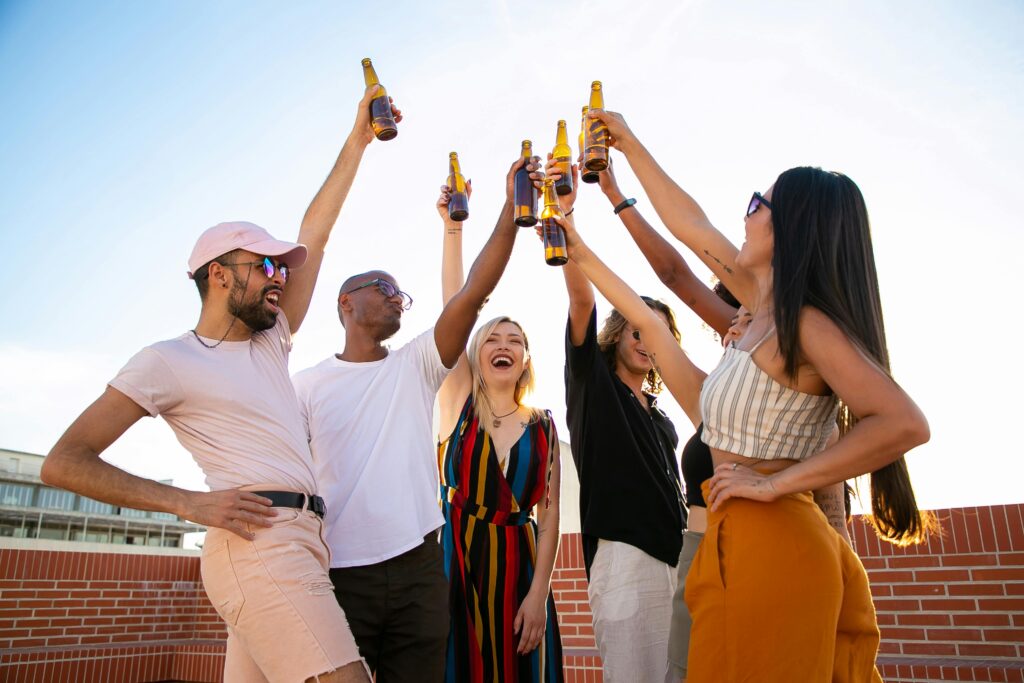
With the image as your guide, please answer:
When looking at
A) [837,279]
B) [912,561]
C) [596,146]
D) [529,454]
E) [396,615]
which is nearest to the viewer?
[837,279]

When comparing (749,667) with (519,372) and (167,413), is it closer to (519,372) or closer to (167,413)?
(167,413)

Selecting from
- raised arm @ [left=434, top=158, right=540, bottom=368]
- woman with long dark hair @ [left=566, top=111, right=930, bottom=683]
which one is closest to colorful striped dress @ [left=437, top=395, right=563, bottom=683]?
raised arm @ [left=434, top=158, right=540, bottom=368]

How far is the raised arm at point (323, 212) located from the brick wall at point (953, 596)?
12.5 feet

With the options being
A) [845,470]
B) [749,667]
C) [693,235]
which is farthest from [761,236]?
[749,667]

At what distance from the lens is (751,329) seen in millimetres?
1972

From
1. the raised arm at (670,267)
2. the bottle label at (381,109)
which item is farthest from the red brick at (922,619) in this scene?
the bottle label at (381,109)

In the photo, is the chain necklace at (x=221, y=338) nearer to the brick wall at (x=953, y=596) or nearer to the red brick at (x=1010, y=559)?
the brick wall at (x=953, y=596)

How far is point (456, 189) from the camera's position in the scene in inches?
136

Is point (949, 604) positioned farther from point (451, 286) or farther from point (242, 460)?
point (242, 460)

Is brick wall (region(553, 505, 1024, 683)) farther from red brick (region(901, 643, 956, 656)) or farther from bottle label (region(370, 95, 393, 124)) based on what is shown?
bottle label (region(370, 95, 393, 124))

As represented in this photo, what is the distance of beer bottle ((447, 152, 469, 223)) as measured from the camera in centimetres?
340

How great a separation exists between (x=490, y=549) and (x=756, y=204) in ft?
5.85

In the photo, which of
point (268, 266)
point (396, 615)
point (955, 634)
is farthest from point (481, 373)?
point (955, 634)

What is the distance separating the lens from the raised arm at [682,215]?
2.24 m
